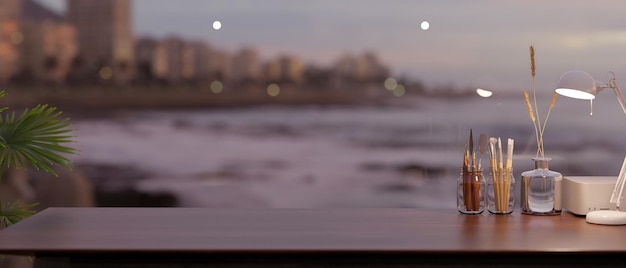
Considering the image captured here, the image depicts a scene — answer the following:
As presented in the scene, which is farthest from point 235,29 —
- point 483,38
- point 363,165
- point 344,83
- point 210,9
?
point 483,38

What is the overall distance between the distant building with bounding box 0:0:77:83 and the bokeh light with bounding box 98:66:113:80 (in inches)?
5.8

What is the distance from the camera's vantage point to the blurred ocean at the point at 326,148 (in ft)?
11.8

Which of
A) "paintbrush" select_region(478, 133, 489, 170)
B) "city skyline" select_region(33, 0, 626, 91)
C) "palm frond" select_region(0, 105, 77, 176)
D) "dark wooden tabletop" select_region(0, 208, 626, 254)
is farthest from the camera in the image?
"city skyline" select_region(33, 0, 626, 91)

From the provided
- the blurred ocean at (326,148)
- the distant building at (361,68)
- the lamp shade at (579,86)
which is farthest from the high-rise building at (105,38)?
the lamp shade at (579,86)

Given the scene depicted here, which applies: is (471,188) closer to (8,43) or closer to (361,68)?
(361,68)

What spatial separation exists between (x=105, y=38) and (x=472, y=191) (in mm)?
1977

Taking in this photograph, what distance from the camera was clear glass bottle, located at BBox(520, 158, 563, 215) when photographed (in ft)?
8.20

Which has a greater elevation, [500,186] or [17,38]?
[17,38]

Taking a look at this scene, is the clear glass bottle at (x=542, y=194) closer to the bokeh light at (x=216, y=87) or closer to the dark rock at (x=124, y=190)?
the bokeh light at (x=216, y=87)

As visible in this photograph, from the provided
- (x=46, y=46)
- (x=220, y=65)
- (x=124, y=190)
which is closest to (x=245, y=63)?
(x=220, y=65)

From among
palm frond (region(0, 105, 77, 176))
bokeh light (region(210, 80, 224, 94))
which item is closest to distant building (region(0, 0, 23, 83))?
palm frond (region(0, 105, 77, 176))

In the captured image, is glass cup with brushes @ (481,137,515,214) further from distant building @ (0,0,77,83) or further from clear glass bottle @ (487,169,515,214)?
distant building @ (0,0,77,83)

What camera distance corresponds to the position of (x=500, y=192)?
2.49 m

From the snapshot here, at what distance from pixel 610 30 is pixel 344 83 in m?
1.25
